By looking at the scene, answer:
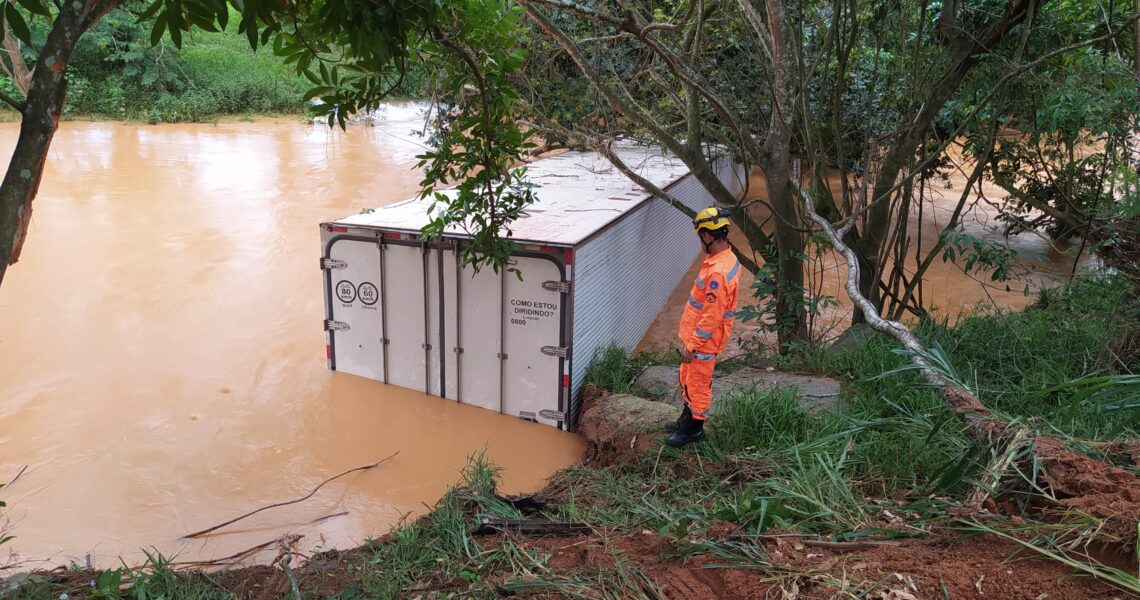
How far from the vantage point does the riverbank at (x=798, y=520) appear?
247cm

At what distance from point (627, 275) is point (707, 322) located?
3239 mm

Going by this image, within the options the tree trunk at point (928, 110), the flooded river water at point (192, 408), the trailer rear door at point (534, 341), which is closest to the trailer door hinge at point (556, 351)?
the trailer rear door at point (534, 341)

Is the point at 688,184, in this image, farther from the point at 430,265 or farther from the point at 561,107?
the point at 430,265

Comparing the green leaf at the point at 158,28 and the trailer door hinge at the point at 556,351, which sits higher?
the green leaf at the point at 158,28

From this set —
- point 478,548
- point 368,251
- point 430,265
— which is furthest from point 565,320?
point 478,548

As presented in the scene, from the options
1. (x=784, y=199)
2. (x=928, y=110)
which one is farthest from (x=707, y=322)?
(x=928, y=110)

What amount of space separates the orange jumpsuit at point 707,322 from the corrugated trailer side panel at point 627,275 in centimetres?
158

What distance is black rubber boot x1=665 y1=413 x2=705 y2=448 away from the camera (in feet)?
16.6

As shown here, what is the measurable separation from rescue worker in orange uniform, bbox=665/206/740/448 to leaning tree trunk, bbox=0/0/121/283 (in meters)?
3.57

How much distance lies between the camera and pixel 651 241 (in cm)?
928

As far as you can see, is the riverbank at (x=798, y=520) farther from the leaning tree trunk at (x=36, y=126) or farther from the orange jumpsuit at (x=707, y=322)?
the leaning tree trunk at (x=36, y=126)

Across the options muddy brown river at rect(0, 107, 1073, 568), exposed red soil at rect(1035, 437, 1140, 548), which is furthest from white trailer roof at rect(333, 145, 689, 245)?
exposed red soil at rect(1035, 437, 1140, 548)

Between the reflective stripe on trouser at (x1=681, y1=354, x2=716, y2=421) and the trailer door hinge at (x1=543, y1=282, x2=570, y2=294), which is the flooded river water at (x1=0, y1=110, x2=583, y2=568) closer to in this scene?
the trailer door hinge at (x1=543, y1=282, x2=570, y2=294)

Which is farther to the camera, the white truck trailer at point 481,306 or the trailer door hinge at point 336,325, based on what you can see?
the trailer door hinge at point 336,325
